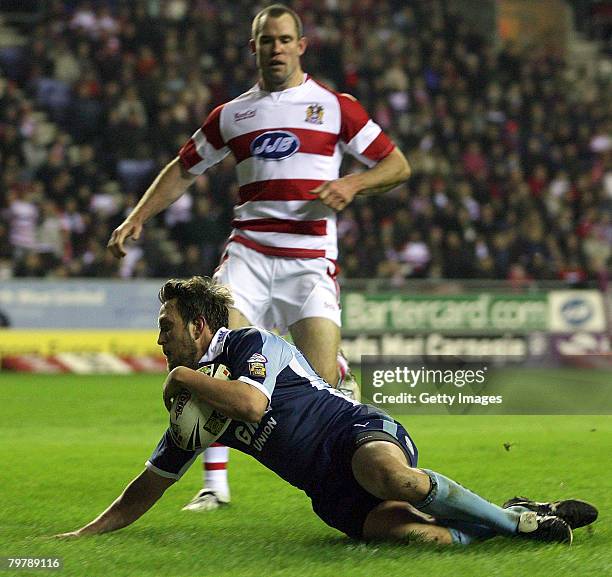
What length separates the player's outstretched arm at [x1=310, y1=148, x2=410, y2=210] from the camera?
20.9 feet

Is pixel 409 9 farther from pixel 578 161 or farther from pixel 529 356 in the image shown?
pixel 529 356

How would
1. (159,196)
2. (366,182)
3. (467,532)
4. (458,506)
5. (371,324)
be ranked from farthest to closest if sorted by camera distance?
(371,324)
(159,196)
(366,182)
(467,532)
(458,506)

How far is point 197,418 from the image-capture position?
5.21 meters

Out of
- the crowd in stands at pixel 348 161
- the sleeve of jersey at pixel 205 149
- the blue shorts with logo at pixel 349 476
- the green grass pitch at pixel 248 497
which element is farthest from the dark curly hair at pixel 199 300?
the crowd in stands at pixel 348 161

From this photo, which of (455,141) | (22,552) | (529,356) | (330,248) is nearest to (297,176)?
(330,248)

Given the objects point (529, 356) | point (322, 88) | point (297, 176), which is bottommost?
point (529, 356)

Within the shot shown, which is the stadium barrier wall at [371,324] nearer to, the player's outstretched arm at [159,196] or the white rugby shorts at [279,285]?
the player's outstretched arm at [159,196]

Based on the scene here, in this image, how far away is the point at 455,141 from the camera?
21234mm

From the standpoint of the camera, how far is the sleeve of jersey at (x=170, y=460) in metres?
5.46

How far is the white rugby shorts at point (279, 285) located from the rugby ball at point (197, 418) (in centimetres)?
159

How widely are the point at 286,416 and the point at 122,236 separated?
6.03ft

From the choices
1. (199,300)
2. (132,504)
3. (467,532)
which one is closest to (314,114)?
(199,300)

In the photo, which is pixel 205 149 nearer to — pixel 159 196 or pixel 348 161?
pixel 159 196

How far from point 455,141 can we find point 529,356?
6.13 metres
